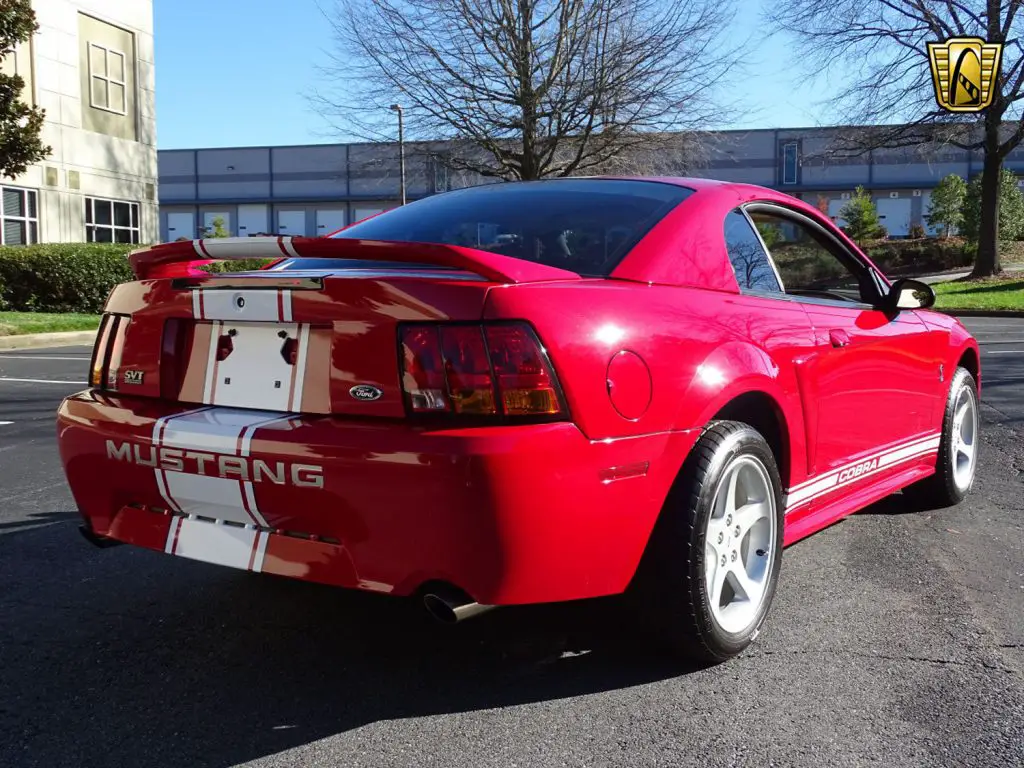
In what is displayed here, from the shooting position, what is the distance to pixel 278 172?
60.2 meters

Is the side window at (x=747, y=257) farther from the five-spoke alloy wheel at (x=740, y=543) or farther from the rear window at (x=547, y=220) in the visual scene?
the five-spoke alloy wheel at (x=740, y=543)

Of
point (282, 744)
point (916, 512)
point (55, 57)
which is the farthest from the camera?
point (55, 57)

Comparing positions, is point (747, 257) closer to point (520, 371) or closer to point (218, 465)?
point (520, 371)

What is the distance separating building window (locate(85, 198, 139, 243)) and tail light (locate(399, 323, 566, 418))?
26096 mm

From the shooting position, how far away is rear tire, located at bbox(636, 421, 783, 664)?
276 centimetres

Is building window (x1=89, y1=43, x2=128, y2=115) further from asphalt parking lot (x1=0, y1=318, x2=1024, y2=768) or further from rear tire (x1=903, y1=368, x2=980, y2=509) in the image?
rear tire (x1=903, y1=368, x2=980, y2=509)

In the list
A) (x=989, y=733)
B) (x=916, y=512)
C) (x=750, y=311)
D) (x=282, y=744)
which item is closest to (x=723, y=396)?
(x=750, y=311)

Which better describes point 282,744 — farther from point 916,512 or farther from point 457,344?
point 916,512

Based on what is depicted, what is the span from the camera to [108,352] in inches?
126

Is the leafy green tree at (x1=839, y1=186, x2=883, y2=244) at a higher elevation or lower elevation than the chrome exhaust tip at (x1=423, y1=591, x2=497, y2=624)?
higher

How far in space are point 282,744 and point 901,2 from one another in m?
30.2

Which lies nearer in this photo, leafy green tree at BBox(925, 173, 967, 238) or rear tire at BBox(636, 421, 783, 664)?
rear tire at BBox(636, 421, 783, 664)

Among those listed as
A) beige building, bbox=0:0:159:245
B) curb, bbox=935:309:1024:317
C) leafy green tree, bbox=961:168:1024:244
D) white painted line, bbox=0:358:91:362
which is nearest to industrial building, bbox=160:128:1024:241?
leafy green tree, bbox=961:168:1024:244

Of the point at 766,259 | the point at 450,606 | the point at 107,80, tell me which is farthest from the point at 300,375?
the point at 107,80
